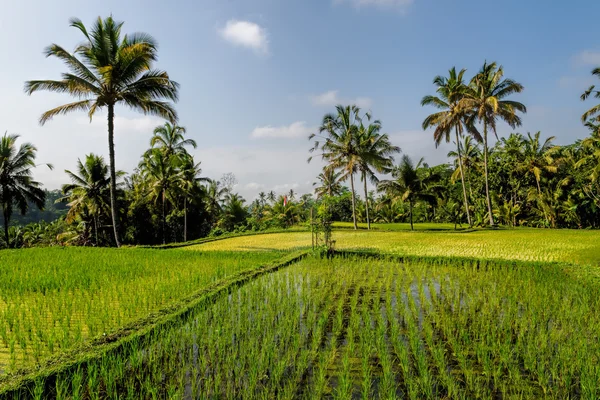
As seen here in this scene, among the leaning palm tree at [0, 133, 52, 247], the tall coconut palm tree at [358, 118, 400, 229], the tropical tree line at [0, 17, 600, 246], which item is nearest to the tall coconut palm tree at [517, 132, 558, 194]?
the tropical tree line at [0, 17, 600, 246]

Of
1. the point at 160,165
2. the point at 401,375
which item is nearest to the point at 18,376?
the point at 401,375

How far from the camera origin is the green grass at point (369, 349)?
285 cm

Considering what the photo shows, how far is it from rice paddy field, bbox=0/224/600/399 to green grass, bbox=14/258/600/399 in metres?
0.02

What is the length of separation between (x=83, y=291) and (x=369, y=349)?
16.6 feet

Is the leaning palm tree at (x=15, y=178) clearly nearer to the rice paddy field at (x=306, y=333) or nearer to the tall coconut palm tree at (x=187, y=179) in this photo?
the tall coconut palm tree at (x=187, y=179)

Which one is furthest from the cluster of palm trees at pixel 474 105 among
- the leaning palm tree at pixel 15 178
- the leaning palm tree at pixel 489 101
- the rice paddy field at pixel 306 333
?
the leaning palm tree at pixel 15 178

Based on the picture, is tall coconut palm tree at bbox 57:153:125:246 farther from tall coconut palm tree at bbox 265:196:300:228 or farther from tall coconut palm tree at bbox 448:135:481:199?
tall coconut palm tree at bbox 448:135:481:199

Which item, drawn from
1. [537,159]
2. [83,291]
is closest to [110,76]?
[83,291]

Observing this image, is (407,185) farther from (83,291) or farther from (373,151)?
(83,291)

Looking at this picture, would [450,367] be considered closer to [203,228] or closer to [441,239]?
[441,239]

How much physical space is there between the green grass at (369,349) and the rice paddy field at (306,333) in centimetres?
2

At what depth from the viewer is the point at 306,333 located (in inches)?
161

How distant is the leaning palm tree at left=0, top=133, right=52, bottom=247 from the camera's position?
19964mm

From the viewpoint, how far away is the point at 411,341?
360 cm
